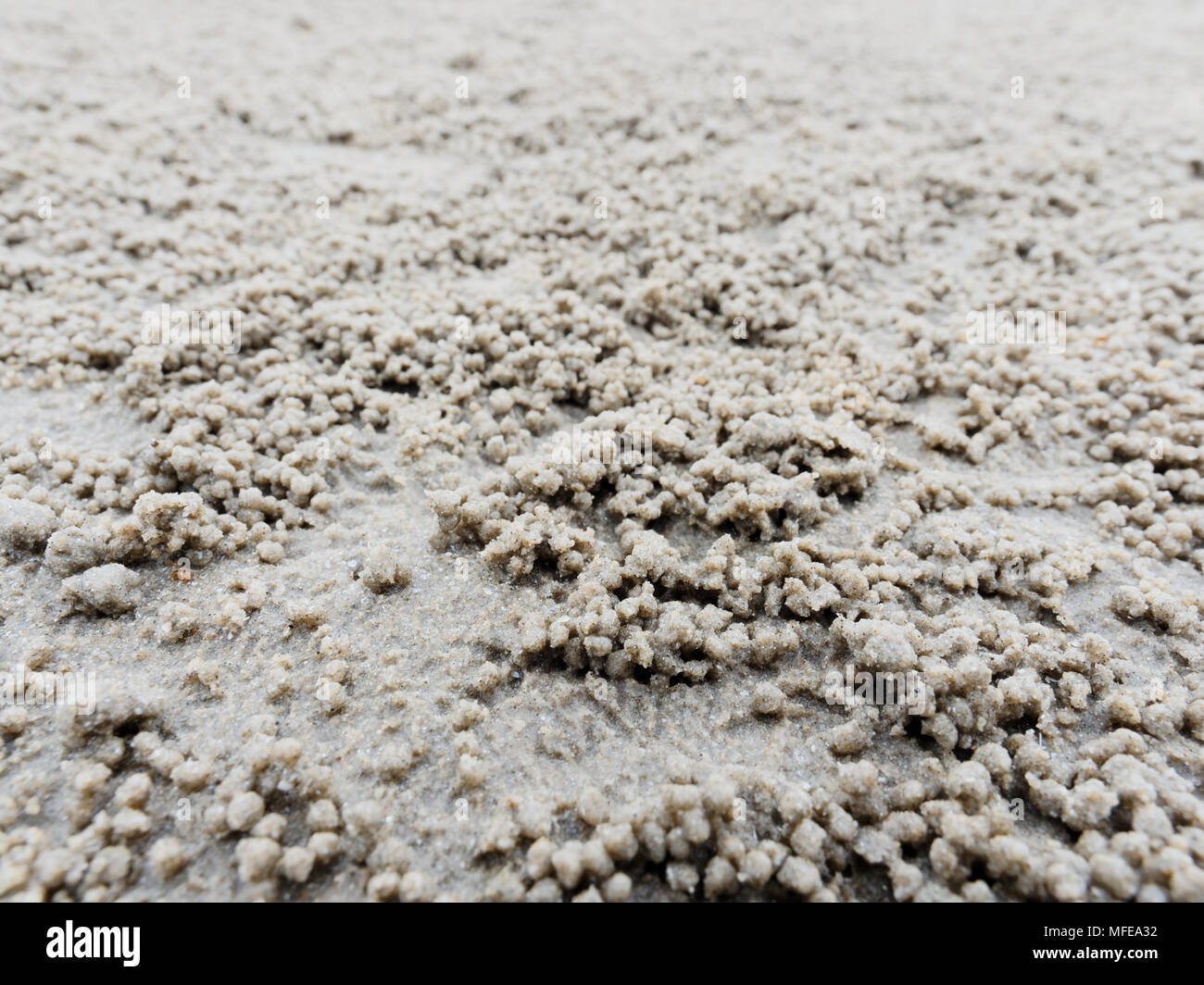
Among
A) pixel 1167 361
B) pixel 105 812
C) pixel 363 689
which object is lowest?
pixel 105 812

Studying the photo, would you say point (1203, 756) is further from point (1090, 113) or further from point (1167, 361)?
point (1090, 113)

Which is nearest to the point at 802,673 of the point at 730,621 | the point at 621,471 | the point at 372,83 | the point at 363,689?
the point at 730,621

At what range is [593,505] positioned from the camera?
4.07 m

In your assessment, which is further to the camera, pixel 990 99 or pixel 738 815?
pixel 990 99

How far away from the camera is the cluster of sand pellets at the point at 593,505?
9.18 feet

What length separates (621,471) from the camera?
4098 mm

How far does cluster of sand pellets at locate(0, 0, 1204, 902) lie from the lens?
9.18 feet

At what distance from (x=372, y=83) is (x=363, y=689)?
7380mm

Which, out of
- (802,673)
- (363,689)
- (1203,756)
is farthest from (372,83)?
(1203,756)

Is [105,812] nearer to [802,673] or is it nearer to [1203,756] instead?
[802,673]

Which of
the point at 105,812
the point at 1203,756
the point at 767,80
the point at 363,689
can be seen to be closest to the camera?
the point at 105,812

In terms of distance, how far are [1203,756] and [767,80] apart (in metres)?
7.79

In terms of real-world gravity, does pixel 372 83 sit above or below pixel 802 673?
above

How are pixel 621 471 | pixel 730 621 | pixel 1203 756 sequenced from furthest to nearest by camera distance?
pixel 621 471, pixel 730 621, pixel 1203 756
